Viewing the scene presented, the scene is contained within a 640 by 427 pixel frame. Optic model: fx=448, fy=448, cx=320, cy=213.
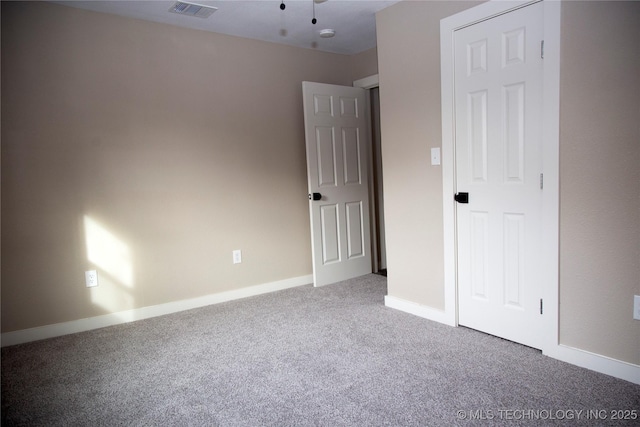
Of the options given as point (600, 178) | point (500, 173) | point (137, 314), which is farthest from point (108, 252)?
point (600, 178)

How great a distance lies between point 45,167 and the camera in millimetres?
3154

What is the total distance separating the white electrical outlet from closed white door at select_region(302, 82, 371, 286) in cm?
185

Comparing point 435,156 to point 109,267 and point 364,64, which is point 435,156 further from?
point 109,267

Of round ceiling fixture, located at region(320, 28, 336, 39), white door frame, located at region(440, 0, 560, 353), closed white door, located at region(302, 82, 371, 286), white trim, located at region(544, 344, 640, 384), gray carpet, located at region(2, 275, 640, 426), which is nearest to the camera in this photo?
gray carpet, located at region(2, 275, 640, 426)

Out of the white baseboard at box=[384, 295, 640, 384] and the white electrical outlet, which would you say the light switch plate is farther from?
the white electrical outlet

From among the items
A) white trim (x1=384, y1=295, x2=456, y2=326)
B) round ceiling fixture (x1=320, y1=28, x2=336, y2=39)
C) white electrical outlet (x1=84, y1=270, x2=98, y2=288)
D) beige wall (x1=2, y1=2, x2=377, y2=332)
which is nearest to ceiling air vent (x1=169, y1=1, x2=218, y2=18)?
beige wall (x1=2, y1=2, x2=377, y2=332)

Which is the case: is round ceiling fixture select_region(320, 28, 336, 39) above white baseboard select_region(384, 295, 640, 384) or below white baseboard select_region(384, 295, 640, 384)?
above

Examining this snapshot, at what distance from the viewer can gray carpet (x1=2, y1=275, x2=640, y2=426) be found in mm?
2041

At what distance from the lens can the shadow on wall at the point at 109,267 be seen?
3355 millimetres

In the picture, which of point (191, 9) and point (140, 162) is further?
point (140, 162)

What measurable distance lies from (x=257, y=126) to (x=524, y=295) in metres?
2.65

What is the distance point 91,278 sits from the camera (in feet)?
11.0

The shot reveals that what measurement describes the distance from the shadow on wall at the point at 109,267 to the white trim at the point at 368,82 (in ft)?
8.99

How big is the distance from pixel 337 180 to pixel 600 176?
2.49 m
